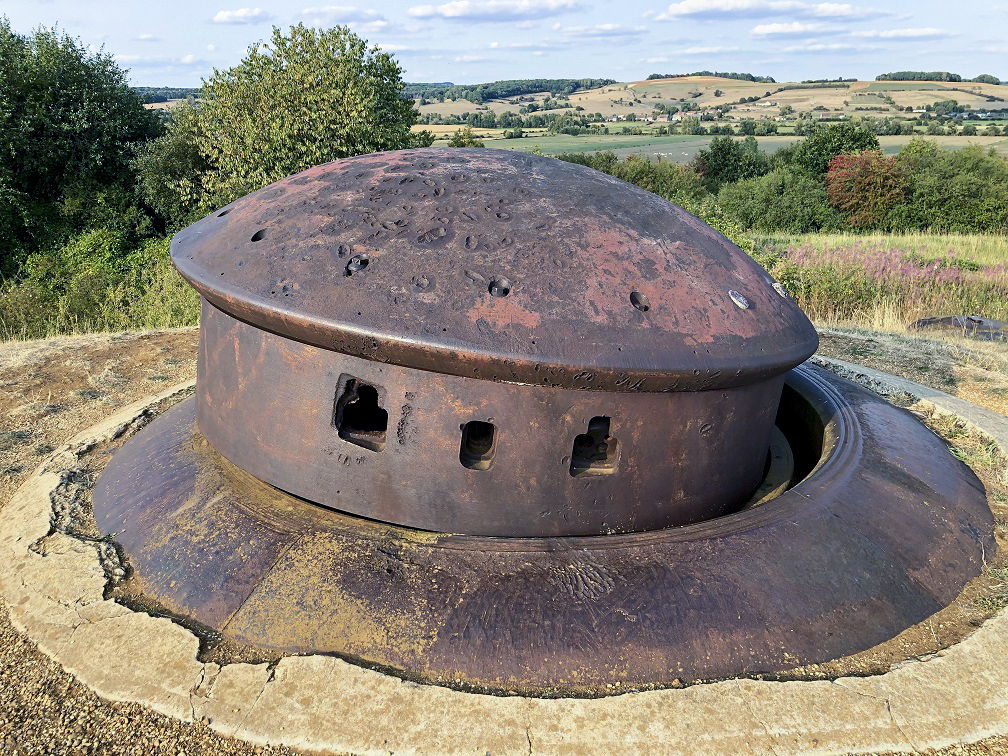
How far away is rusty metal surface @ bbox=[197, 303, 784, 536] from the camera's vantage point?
8.47 ft

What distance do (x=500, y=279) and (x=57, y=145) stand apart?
21848 millimetres

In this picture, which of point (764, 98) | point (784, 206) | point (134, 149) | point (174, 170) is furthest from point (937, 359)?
point (764, 98)

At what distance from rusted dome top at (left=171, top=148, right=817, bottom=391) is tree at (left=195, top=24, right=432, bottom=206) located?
12.4m

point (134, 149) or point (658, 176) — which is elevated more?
point (134, 149)

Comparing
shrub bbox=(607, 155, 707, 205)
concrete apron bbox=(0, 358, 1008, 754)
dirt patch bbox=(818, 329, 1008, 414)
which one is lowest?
→ shrub bbox=(607, 155, 707, 205)

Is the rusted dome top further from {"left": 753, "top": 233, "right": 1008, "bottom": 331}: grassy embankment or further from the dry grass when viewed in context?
the dry grass

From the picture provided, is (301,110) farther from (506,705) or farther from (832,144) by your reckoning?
(832,144)

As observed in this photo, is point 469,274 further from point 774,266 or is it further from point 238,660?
point 774,266

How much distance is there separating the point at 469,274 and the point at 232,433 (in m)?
1.22

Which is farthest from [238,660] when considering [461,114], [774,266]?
[461,114]

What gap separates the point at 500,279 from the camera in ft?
8.77

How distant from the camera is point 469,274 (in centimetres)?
267

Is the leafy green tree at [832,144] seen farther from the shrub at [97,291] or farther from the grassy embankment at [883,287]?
the shrub at [97,291]

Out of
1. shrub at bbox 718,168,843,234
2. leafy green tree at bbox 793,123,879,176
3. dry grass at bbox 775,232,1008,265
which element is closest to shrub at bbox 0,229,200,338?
dry grass at bbox 775,232,1008,265
